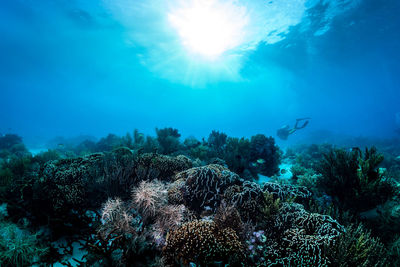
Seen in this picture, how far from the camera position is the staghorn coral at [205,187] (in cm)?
432

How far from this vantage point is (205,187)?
4539 millimetres

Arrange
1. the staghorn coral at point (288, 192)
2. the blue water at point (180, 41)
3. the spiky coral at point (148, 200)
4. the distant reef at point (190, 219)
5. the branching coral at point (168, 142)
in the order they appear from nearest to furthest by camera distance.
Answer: the distant reef at point (190, 219) → the spiky coral at point (148, 200) → the staghorn coral at point (288, 192) → the branching coral at point (168, 142) → the blue water at point (180, 41)

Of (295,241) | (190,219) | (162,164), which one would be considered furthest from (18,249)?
(295,241)

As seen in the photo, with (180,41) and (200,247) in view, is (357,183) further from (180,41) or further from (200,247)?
(180,41)

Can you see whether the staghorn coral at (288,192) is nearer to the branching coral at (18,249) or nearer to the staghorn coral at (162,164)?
the staghorn coral at (162,164)

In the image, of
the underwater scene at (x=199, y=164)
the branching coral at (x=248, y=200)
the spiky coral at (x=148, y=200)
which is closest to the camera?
the underwater scene at (x=199, y=164)

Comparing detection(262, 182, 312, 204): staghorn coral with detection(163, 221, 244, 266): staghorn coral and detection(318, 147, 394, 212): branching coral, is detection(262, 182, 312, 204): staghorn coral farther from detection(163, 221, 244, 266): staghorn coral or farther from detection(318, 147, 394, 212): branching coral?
detection(163, 221, 244, 266): staghorn coral

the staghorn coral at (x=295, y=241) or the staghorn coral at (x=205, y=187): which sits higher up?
the staghorn coral at (x=205, y=187)

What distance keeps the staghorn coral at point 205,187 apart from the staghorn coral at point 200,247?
4.82 ft

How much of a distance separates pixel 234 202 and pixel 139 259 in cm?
234

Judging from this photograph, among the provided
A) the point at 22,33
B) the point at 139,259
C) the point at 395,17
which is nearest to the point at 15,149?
the point at 139,259

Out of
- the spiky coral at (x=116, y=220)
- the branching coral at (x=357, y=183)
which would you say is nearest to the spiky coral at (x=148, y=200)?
the spiky coral at (x=116, y=220)

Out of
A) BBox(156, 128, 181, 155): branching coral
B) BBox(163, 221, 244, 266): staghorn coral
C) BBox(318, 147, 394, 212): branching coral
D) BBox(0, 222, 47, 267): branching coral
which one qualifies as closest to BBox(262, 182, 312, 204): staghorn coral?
BBox(318, 147, 394, 212): branching coral

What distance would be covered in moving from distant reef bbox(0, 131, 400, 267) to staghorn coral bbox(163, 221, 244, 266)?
0.05 feet
